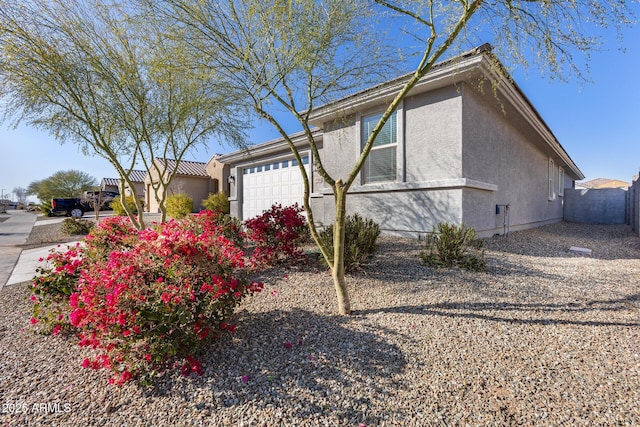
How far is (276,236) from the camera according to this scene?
520cm

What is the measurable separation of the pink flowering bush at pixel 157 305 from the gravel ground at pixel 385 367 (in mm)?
193

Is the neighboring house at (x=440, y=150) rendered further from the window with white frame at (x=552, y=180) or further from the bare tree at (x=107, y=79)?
the window with white frame at (x=552, y=180)

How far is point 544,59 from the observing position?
330 cm

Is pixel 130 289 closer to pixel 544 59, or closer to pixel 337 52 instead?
pixel 337 52

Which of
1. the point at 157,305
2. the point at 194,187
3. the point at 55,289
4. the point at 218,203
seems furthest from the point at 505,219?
the point at 194,187

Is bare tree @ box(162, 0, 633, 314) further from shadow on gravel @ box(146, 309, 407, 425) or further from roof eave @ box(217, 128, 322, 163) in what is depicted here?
roof eave @ box(217, 128, 322, 163)

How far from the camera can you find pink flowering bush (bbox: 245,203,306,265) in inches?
201

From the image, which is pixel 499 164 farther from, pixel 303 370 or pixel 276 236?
pixel 303 370

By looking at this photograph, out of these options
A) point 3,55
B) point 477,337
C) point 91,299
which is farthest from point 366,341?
point 3,55

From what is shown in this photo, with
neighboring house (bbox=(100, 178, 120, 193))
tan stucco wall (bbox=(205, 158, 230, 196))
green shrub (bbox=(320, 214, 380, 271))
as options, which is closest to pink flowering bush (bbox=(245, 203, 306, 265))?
green shrub (bbox=(320, 214, 380, 271))

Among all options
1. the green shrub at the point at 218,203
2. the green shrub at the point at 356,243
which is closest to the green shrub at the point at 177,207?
the green shrub at the point at 218,203

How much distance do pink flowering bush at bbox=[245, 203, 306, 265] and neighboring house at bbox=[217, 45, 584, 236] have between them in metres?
2.16

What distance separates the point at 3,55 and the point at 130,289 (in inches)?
197

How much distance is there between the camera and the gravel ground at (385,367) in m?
1.81
